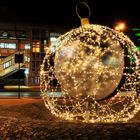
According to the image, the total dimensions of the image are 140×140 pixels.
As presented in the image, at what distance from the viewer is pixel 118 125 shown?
26.2 ft

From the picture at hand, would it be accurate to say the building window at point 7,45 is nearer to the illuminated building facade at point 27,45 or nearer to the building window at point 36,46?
the illuminated building facade at point 27,45

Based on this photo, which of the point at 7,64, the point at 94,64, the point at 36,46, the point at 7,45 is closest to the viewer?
the point at 94,64

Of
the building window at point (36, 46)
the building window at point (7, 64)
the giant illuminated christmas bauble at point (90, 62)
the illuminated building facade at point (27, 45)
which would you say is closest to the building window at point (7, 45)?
the illuminated building facade at point (27, 45)

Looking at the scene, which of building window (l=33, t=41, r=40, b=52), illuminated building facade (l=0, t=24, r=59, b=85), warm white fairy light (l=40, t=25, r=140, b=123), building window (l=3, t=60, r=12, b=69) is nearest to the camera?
warm white fairy light (l=40, t=25, r=140, b=123)

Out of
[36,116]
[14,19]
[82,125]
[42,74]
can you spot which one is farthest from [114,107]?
[14,19]

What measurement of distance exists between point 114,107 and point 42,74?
4.18 metres

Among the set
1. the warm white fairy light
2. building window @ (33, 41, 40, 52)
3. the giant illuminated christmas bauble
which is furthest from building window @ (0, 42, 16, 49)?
the giant illuminated christmas bauble

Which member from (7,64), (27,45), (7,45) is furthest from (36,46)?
(7,64)

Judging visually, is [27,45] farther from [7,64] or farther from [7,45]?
[7,64]

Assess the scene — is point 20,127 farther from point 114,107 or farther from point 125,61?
point 114,107

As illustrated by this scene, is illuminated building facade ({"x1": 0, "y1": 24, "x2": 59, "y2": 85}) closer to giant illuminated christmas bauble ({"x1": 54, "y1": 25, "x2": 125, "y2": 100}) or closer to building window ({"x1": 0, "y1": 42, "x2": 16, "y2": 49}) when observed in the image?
building window ({"x1": 0, "y1": 42, "x2": 16, "y2": 49})

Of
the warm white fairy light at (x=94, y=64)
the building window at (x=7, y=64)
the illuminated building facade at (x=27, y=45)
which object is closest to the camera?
the warm white fairy light at (x=94, y=64)

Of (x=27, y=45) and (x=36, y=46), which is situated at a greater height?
(x=27, y=45)

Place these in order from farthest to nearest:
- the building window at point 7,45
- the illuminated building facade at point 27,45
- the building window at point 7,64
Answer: the building window at point 7,45
the illuminated building facade at point 27,45
the building window at point 7,64
